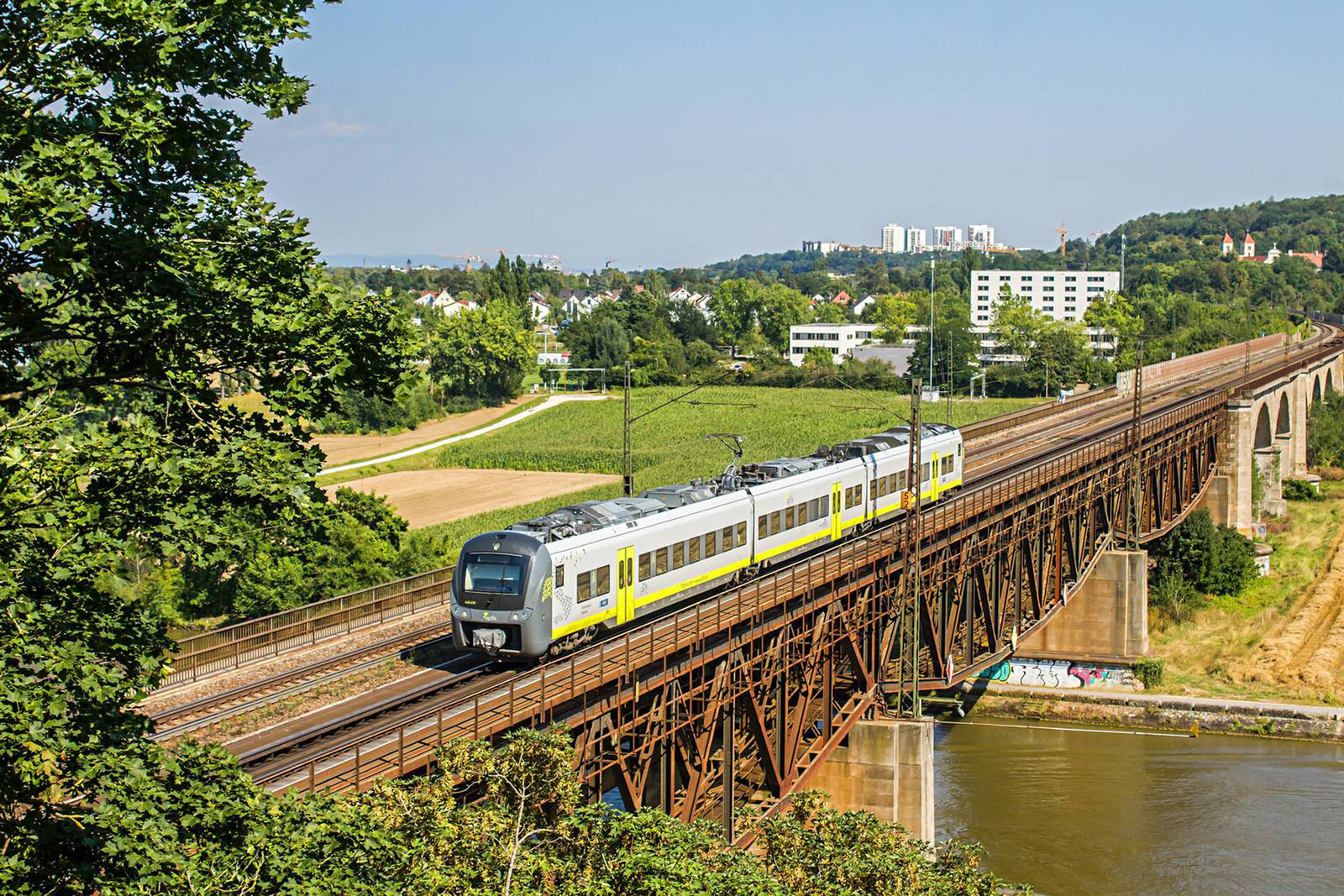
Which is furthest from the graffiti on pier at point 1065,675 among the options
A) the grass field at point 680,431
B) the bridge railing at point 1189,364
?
the bridge railing at point 1189,364

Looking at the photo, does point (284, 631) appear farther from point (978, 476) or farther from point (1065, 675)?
point (1065, 675)

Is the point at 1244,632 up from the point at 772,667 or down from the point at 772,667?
down

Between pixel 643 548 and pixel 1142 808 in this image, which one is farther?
pixel 1142 808

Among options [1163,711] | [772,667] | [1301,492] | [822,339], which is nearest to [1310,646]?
[1163,711]

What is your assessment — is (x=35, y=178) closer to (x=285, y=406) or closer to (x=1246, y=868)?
(x=285, y=406)

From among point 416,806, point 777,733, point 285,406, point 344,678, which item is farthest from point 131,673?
point 777,733

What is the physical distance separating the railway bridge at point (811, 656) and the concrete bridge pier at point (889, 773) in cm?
10

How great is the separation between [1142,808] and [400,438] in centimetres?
8868

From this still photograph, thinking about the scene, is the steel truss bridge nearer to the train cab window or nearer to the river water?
the train cab window

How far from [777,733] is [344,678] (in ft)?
34.7

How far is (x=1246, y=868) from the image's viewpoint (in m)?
41.3

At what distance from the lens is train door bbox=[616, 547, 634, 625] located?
2964 centimetres

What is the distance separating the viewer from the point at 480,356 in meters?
143

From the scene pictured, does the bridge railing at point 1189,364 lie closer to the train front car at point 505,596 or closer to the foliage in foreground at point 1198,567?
the foliage in foreground at point 1198,567
